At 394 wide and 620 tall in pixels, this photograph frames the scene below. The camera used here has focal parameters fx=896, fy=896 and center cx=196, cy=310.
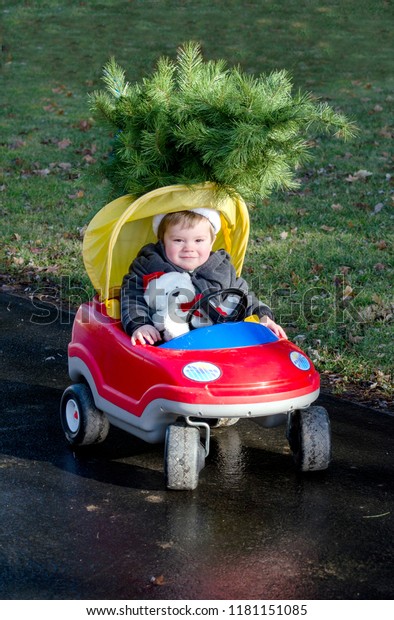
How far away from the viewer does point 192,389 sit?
432 cm

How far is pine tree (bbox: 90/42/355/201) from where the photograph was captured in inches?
187

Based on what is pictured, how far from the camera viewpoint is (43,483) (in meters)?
4.63

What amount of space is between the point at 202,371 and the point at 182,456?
428mm

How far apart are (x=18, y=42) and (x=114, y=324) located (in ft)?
61.0

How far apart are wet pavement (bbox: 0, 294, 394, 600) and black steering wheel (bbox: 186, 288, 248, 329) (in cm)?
76

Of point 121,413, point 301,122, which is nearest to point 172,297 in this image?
point 121,413

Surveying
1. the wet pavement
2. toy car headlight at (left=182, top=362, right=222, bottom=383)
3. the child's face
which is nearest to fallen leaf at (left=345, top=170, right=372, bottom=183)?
the wet pavement

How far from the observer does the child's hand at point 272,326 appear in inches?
196

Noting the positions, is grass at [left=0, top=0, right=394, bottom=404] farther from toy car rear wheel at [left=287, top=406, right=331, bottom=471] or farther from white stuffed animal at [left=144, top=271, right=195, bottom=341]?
toy car rear wheel at [left=287, top=406, right=331, bottom=471]

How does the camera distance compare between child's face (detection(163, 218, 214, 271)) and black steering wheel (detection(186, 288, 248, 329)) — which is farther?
child's face (detection(163, 218, 214, 271))

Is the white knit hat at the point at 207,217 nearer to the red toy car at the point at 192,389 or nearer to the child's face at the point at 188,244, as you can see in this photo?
the child's face at the point at 188,244

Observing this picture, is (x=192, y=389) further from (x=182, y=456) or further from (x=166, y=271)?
(x=166, y=271)

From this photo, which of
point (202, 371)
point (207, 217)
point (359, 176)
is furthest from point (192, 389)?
point (359, 176)

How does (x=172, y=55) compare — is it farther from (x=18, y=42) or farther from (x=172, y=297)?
(x=172, y=297)
